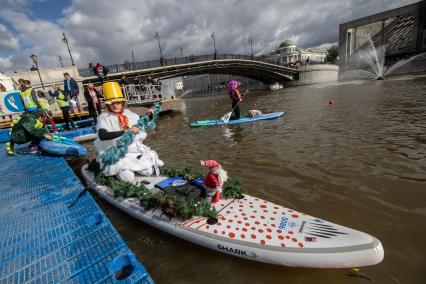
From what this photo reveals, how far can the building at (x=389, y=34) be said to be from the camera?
2071 inches

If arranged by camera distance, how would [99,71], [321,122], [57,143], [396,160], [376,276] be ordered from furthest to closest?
[99,71]
[321,122]
[57,143]
[396,160]
[376,276]

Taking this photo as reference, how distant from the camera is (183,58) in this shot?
40125 millimetres

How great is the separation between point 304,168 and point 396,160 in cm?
235

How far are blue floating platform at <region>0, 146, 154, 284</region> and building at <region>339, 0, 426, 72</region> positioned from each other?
7199 centimetres

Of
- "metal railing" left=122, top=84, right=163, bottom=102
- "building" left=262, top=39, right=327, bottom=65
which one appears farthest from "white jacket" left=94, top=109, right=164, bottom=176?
"building" left=262, top=39, right=327, bottom=65

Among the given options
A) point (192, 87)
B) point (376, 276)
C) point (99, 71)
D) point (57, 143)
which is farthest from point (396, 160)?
point (192, 87)

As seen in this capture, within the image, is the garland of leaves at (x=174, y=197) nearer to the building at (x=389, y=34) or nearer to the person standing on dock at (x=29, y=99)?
the person standing on dock at (x=29, y=99)

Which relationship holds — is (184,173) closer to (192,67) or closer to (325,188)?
(325,188)

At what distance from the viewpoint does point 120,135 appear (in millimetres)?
5105

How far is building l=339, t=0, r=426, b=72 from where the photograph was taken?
52594 mm

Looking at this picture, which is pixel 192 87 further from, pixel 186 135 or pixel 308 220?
pixel 308 220

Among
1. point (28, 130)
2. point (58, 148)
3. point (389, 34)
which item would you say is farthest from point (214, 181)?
point (389, 34)

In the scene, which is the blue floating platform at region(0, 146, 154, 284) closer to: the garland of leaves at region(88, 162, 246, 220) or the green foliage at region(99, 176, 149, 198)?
the green foliage at region(99, 176, 149, 198)

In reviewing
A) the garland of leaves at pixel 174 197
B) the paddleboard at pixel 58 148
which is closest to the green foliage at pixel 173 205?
the garland of leaves at pixel 174 197
